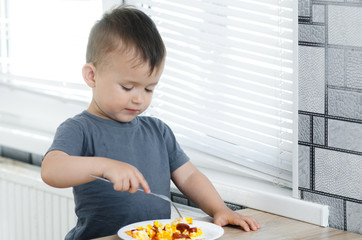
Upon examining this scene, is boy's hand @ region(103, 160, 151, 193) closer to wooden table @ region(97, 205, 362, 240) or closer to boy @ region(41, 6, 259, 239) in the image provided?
boy @ region(41, 6, 259, 239)

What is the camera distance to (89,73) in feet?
4.91

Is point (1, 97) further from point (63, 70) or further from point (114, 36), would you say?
point (114, 36)

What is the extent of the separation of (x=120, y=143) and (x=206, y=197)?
0.79 feet

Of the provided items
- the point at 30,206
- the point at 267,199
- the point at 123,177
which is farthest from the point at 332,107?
the point at 30,206

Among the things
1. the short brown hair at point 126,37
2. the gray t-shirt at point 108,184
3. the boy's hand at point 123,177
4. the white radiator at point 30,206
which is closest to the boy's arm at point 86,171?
the boy's hand at point 123,177

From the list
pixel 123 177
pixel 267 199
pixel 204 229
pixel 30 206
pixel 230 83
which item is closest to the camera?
pixel 123 177

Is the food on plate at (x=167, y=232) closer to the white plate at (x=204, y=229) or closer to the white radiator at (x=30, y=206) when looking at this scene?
the white plate at (x=204, y=229)

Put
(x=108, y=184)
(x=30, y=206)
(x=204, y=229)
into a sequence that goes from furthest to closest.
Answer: (x=30, y=206) → (x=108, y=184) → (x=204, y=229)

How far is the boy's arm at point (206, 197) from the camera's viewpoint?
1497 millimetres

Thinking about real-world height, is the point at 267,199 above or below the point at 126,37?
below

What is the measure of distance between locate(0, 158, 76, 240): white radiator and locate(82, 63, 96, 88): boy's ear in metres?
0.76

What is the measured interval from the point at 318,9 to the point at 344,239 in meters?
0.50

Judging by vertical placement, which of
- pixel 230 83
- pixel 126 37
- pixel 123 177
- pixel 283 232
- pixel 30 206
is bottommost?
pixel 30 206

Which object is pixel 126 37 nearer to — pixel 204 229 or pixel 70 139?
pixel 70 139
